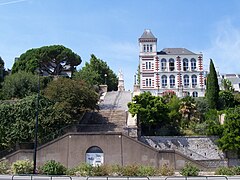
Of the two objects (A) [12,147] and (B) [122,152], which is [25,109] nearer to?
(A) [12,147]

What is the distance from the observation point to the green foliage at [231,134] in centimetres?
2797

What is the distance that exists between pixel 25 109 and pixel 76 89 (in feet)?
18.2

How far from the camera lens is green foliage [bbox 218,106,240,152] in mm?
27969

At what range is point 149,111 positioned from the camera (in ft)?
103

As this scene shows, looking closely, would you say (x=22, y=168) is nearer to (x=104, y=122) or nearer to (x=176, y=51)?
(x=104, y=122)

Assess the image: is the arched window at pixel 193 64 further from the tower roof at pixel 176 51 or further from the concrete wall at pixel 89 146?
the concrete wall at pixel 89 146

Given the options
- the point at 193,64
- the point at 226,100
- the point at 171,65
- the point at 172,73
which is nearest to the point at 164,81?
the point at 172,73

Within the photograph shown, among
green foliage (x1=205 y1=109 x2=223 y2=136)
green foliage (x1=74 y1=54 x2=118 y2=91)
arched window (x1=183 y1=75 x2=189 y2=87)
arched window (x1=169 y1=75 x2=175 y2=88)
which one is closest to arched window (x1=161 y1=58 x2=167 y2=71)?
arched window (x1=169 y1=75 x2=175 y2=88)

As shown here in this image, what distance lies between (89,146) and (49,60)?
37.5m

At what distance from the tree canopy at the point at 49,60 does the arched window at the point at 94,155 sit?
105ft

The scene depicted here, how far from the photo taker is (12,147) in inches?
1161

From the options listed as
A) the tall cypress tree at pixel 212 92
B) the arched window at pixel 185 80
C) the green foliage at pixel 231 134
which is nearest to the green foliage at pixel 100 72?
the arched window at pixel 185 80

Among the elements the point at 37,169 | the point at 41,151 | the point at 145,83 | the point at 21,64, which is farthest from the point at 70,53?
the point at 37,169

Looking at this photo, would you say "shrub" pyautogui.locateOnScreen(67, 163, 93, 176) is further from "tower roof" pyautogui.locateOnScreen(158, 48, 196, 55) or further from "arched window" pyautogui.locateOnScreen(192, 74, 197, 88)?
"tower roof" pyautogui.locateOnScreen(158, 48, 196, 55)
